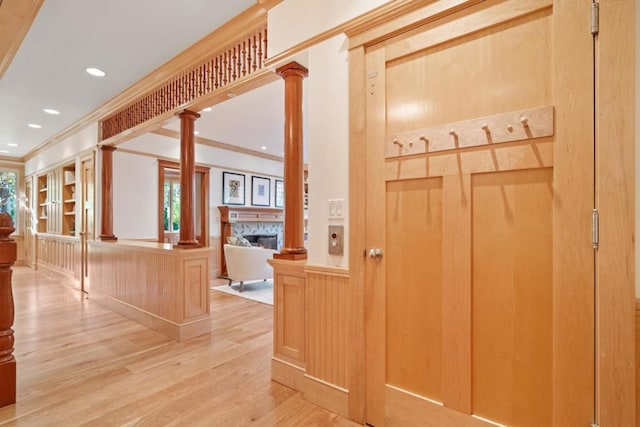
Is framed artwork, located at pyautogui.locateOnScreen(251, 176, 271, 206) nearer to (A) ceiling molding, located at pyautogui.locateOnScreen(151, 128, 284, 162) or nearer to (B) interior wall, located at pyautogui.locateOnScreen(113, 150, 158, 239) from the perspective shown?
(A) ceiling molding, located at pyautogui.locateOnScreen(151, 128, 284, 162)

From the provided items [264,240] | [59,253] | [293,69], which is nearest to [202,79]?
[293,69]

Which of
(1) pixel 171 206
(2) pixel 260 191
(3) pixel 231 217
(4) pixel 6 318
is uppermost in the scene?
(2) pixel 260 191

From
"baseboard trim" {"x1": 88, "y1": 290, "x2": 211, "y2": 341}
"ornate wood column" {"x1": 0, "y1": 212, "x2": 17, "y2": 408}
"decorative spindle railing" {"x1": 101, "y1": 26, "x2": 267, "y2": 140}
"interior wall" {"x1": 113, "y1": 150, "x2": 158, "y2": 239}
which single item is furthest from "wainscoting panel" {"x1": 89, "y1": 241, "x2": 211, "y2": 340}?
"decorative spindle railing" {"x1": 101, "y1": 26, "x2": 267, "y2": 140}

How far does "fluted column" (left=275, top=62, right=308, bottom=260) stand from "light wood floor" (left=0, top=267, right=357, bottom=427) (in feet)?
3.07

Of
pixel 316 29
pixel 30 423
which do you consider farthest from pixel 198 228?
pixel 316 29

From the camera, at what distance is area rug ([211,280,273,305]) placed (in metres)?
4.61

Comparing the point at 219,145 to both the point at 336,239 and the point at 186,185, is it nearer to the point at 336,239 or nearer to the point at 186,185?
the point at 186,185

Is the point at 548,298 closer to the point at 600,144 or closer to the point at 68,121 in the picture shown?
the point at 600,144

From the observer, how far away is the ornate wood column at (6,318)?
1947 millimetres

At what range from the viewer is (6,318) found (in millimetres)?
1996

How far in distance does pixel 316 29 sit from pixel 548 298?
1.88 metres

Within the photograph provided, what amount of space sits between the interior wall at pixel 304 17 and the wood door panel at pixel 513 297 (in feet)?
3.89

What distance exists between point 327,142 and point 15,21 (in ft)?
8.35

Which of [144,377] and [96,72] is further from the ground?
[96,72]
